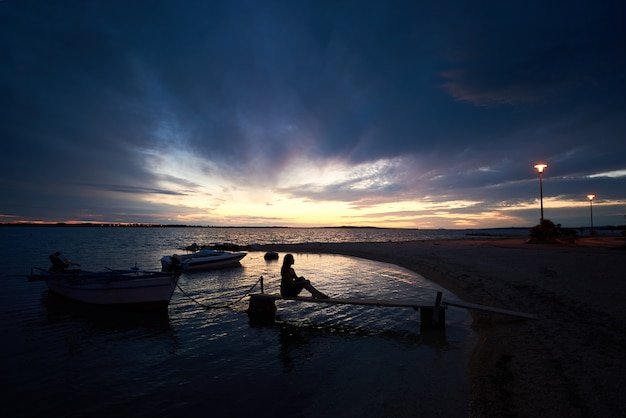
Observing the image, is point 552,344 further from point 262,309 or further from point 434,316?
point 262,309

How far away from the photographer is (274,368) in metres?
8.74

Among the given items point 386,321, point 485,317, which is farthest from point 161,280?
point 485,317

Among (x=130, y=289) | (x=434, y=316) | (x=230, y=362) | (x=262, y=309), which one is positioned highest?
(x=130, y=289)

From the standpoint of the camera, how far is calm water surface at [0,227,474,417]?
6.84m

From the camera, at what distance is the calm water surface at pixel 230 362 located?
269 inches

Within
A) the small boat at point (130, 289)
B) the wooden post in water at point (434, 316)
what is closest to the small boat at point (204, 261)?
the small boat at point (130, 289)

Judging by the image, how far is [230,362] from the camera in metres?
9.17

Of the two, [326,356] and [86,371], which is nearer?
[86,371]

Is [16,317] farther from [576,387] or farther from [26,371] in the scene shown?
[576,387]

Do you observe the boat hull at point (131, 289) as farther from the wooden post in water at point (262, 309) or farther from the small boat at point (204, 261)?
the small boat at point (204, 261)

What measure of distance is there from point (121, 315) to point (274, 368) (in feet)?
34.7

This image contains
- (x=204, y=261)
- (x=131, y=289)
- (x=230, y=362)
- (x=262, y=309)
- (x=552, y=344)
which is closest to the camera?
(x=552, y=344)

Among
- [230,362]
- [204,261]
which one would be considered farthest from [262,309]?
[204,261]

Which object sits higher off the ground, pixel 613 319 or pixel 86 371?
pixel 613 319
